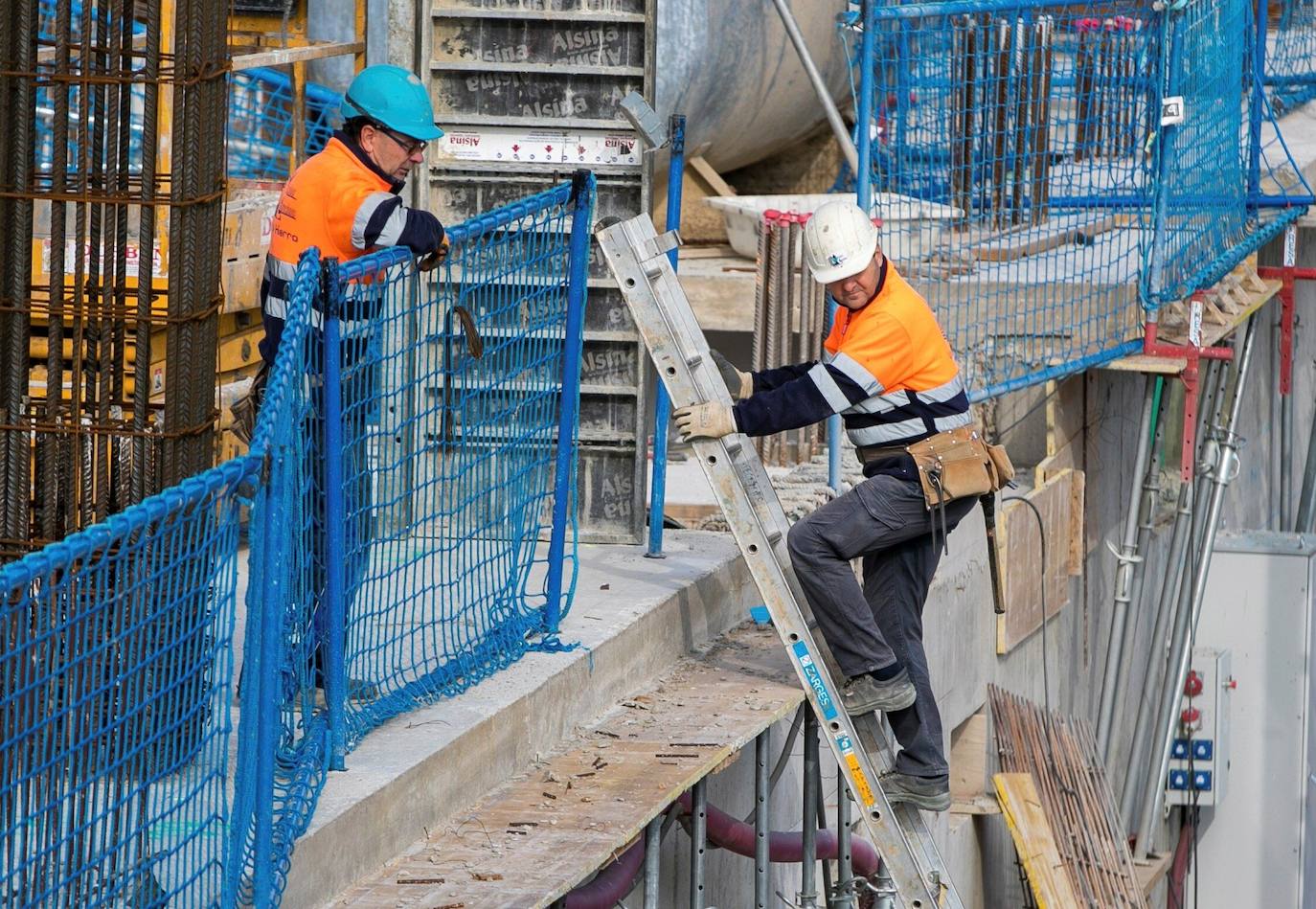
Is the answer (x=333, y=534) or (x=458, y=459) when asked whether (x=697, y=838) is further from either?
(x=333, y=534)

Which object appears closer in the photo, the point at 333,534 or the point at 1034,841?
the point at 333,534

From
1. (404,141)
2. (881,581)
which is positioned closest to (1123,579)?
(881,581)

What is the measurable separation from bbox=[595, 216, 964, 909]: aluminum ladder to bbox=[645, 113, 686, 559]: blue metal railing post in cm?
68

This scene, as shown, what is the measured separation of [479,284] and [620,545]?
7.77 feet

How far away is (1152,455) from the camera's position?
43.8ft

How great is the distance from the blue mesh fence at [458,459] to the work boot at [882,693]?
1.17m

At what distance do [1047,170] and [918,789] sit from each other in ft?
18.5

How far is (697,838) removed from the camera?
7.25 meters

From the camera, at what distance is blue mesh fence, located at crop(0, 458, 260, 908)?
4.23 meters

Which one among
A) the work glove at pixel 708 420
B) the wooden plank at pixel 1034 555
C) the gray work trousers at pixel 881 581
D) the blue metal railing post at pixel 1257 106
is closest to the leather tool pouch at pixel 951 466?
the gray work trousers at pixel 881 581

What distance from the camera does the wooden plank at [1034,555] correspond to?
37.4 feet

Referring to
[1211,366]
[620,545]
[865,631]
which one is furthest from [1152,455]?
[865,631]

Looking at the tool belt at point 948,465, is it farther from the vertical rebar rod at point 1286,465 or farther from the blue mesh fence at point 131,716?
the vertical rebar rod at point 1286,465

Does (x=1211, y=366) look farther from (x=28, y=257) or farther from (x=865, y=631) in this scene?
(x=28, y=257)
